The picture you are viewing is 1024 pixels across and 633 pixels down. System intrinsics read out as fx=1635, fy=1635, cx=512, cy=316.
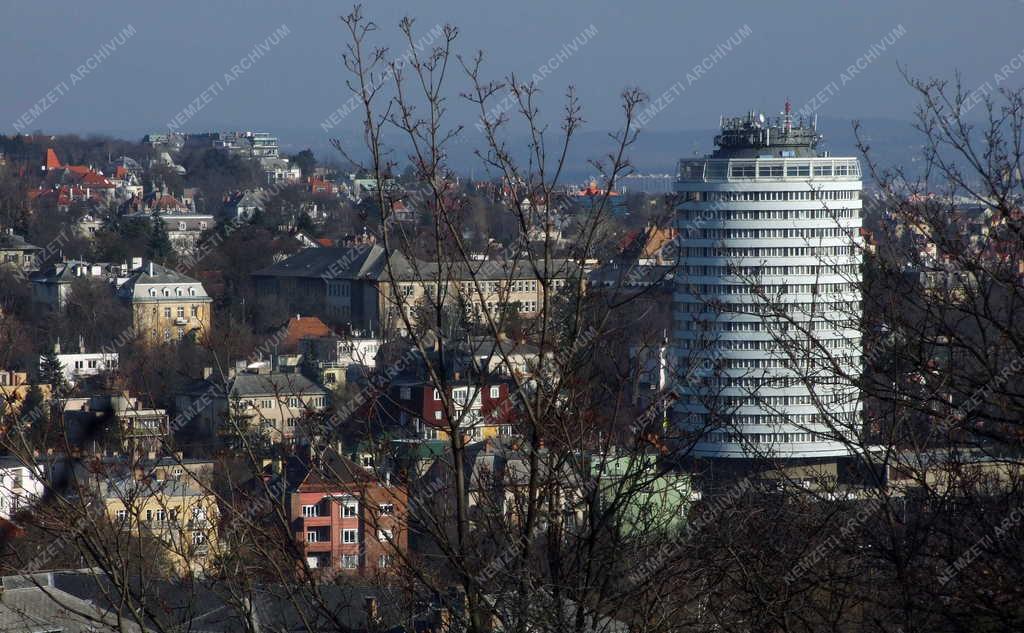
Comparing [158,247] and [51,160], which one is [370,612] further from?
[51,160]

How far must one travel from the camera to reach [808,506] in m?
5.38

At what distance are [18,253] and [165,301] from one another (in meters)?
11.3

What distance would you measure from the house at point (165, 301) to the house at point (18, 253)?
23.5 feet

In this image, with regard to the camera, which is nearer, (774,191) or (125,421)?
(125,421)

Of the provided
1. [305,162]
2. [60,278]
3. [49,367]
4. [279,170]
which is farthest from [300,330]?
[305,162]

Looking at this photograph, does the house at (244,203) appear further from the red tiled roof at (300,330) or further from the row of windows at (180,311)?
the red tiled roof at (300,330)

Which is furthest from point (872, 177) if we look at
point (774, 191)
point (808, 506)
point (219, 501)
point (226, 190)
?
point (226, 190)

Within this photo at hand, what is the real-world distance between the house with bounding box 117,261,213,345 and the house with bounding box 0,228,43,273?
7174 mm

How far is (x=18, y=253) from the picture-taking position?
166 ft

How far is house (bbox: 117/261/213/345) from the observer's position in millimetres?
40250

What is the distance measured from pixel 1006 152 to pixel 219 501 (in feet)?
8.64

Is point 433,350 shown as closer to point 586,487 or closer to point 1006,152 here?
point 586,487

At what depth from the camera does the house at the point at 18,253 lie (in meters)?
49.2

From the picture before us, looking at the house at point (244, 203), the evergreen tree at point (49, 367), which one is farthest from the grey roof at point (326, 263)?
the house at point (244, 203)
